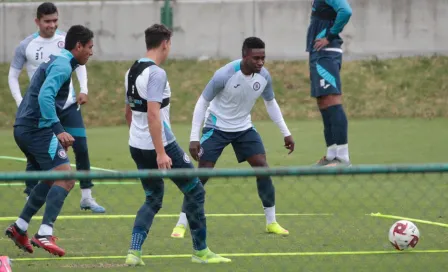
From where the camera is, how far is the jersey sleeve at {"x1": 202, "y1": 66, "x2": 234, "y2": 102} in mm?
10905

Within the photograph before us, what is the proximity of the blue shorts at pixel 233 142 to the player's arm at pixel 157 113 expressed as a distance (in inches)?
87.3

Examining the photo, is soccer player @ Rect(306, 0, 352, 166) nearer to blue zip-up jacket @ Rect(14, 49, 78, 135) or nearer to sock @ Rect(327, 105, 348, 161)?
sock @ Rect(327, 105, 348, 161)

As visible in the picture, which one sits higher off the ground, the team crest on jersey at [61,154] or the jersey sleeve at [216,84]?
the jersey sleeve at [216,84]

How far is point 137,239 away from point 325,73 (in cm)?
507

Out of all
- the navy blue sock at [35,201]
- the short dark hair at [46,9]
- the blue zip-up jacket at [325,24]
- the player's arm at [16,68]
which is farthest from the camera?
the blue zip-up jacket at [325,24]

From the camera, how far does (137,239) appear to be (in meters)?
8.67

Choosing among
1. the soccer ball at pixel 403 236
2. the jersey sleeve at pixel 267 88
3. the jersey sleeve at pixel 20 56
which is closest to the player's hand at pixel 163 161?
the soccer ball at pixel 403 236

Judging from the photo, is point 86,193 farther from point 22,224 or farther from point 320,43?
point 320,43

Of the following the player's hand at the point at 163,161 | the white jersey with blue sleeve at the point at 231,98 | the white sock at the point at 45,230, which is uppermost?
the white jersey with blue sleeve at the point at 231,98

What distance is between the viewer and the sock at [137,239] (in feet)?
28.3

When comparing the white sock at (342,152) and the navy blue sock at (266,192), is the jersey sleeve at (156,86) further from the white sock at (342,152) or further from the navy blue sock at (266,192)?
the white sock at (342,152)

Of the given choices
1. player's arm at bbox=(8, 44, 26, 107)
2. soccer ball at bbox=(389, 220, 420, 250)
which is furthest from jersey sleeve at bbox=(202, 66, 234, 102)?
player's arm at bbox=(8, 44, 26, 107)

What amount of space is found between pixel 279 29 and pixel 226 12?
126cm

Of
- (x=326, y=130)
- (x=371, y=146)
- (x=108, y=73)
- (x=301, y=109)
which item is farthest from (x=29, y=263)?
(x=108, y=73)
